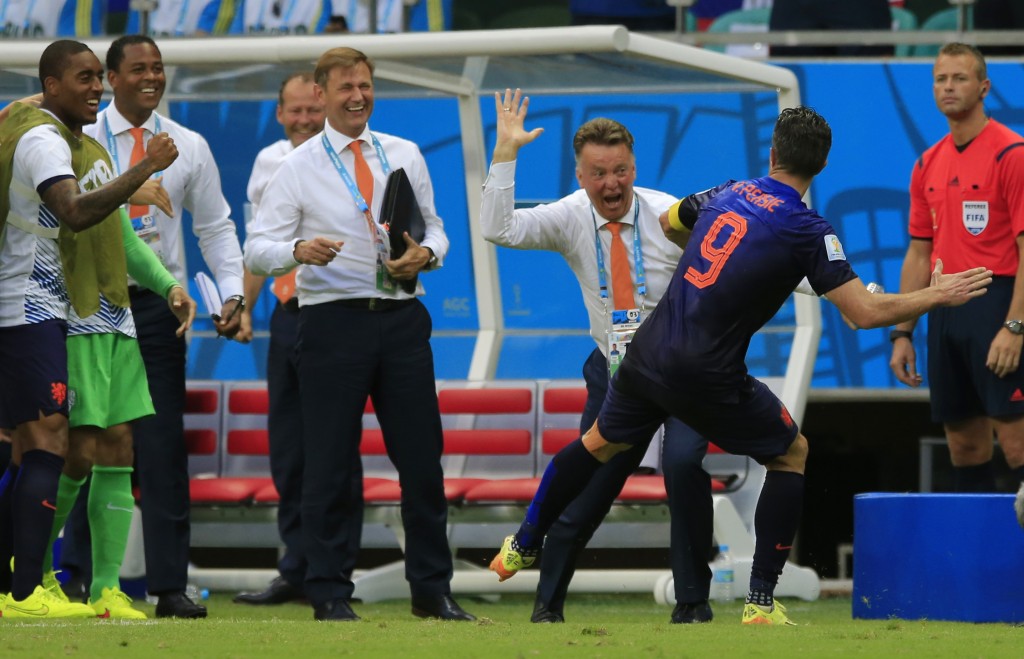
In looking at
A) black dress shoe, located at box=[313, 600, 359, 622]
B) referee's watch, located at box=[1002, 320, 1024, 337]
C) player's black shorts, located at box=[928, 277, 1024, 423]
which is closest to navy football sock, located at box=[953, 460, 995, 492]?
player's black shorts, located at box=[928, 277, 1024, 423]

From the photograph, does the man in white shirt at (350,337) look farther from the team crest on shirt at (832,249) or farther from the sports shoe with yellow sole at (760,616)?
the team crest on shirt at (832,249)

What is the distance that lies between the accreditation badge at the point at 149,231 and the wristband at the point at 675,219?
2404 mm

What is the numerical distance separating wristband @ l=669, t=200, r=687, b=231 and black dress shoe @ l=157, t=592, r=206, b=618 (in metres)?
2.43

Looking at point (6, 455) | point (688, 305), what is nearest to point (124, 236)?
point (6, 455)

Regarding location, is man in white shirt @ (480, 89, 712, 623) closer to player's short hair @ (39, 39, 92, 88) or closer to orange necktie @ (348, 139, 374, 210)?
orange necktie @ (348, 139, 374, 210)

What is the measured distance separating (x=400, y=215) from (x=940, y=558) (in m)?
2.51

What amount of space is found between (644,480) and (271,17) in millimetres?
4482

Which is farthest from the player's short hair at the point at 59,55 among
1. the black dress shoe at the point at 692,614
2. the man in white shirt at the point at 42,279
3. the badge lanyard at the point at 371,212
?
the black dress shoe at the point at 692,614

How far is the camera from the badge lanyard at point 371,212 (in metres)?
7.16

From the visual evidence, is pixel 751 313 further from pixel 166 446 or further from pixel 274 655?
pixel 166 446

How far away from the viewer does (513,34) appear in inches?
338

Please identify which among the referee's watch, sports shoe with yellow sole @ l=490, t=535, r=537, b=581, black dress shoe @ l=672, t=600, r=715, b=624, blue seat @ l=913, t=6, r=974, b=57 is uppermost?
blue seat @ l=913, t=6, r=974, b=57

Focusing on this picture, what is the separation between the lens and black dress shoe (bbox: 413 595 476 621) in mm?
7178

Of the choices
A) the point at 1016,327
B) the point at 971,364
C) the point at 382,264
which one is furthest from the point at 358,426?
the point at 1016,327
